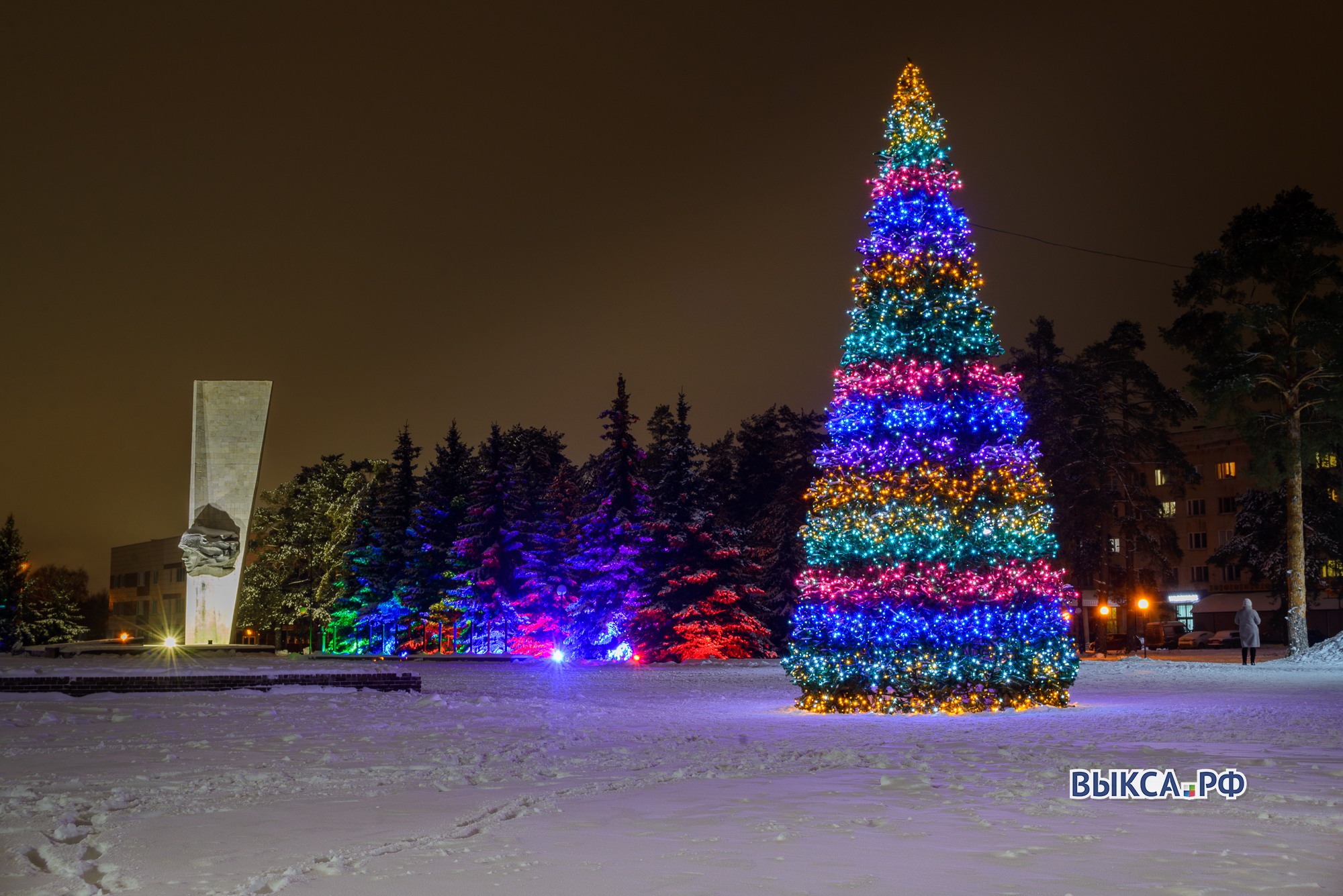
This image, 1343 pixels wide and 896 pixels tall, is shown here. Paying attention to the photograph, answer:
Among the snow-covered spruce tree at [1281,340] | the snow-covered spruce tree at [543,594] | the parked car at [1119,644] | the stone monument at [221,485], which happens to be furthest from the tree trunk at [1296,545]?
the stone monument at [221,485]

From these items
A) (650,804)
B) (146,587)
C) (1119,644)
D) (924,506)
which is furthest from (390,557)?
(146,587)

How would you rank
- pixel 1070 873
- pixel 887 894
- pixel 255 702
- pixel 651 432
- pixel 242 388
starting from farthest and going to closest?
pixel 651 432 → pixel 242 388 → pixel 255 702 → pixel 1070 873 → pixel 887 894

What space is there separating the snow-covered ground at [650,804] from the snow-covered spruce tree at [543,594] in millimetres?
31961

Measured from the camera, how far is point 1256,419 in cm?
3503

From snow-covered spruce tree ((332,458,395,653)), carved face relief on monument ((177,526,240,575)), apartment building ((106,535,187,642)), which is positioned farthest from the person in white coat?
apartment building ((106,535,187,642))

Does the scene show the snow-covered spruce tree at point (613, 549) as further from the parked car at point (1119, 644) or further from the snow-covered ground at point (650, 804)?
the snow-covered ground at point (650, 804)

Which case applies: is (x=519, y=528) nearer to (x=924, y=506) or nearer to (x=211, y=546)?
(x=211, y=546)

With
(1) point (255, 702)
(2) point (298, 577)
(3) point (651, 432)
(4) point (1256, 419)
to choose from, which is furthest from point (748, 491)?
(1) point (255, 702)

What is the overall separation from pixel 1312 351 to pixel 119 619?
10816 cm

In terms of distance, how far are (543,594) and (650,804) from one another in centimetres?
4052

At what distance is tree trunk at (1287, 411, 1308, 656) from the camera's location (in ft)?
108

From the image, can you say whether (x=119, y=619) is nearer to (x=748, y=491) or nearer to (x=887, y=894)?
(x=748, y=491)

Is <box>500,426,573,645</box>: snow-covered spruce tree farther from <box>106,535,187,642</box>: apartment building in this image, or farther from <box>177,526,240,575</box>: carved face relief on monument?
<box>106,535,187,642</box>: apartment building

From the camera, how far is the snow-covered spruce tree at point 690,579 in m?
41.7
